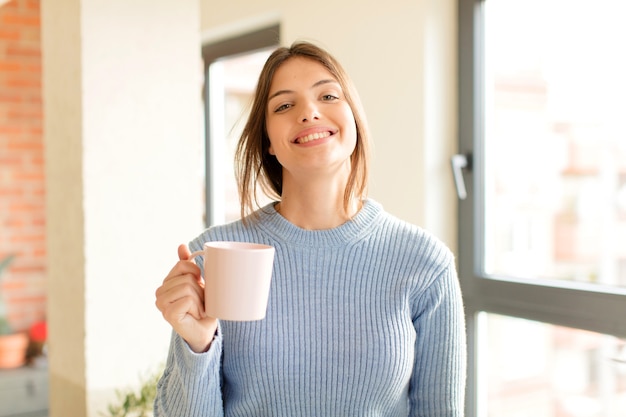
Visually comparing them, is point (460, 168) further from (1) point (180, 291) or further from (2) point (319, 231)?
(1) point (180, 291)

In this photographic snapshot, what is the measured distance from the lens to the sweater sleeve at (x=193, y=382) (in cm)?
116

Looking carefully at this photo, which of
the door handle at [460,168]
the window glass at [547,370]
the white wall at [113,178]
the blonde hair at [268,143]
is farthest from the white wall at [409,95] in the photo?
the blonde hair at [268,143]

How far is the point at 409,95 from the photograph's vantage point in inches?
95.3

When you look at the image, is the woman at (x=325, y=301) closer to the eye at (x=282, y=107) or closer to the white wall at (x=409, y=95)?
the eye at (x=282, y=107)

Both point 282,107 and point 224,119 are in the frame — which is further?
point 224,119

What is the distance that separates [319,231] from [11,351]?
3239mm

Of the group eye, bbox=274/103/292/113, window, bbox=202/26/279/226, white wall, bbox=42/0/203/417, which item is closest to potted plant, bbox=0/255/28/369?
window, bbox=202/26/279/226

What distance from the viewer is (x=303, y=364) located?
1.25m

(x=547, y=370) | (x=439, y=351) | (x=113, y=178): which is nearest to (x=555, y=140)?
(x=547, y=370)

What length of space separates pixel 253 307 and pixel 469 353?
1545 millimetres

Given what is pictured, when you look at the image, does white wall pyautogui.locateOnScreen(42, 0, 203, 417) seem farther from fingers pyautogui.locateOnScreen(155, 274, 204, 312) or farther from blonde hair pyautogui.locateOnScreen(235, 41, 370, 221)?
fingers pyautogui.locateOnScreen(155, 274, 204, 312)

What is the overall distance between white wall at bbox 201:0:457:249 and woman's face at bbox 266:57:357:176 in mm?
989

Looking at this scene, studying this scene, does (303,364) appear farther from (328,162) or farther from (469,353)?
(469,353)

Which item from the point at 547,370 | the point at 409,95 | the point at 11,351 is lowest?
the point at 11,351
